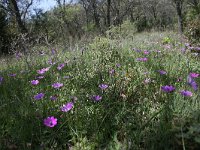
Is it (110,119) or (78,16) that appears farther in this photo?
(78,16)

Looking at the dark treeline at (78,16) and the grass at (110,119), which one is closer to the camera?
the grass at (110,119)

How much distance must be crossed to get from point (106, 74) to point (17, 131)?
128 centimetres

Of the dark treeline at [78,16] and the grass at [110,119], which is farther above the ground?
the dark treeline at [78,16]

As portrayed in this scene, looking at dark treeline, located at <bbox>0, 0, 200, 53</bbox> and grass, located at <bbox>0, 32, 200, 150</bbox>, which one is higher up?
dark treeline, located at <bbox>0, 0, 200, 53</bbox>

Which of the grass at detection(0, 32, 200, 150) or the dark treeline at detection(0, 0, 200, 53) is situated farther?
the dark treeline at detection(0, 0, 200, 53)

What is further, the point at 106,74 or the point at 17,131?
the point at 106,74

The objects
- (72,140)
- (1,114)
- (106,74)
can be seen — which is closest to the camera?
(72,140)

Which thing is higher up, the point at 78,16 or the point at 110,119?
the point at 78,16

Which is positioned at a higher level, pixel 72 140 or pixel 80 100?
pixel 80 100

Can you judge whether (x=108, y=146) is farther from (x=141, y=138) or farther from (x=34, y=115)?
(x=34, y=115)

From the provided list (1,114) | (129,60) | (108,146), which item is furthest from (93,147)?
(129,60)

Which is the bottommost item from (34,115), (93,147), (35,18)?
(93,147)

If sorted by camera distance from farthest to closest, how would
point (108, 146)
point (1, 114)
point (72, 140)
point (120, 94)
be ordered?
point (120, 94), point (1, 114), point (72, 140), point (108, 146)

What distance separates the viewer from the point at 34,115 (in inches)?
74.9
